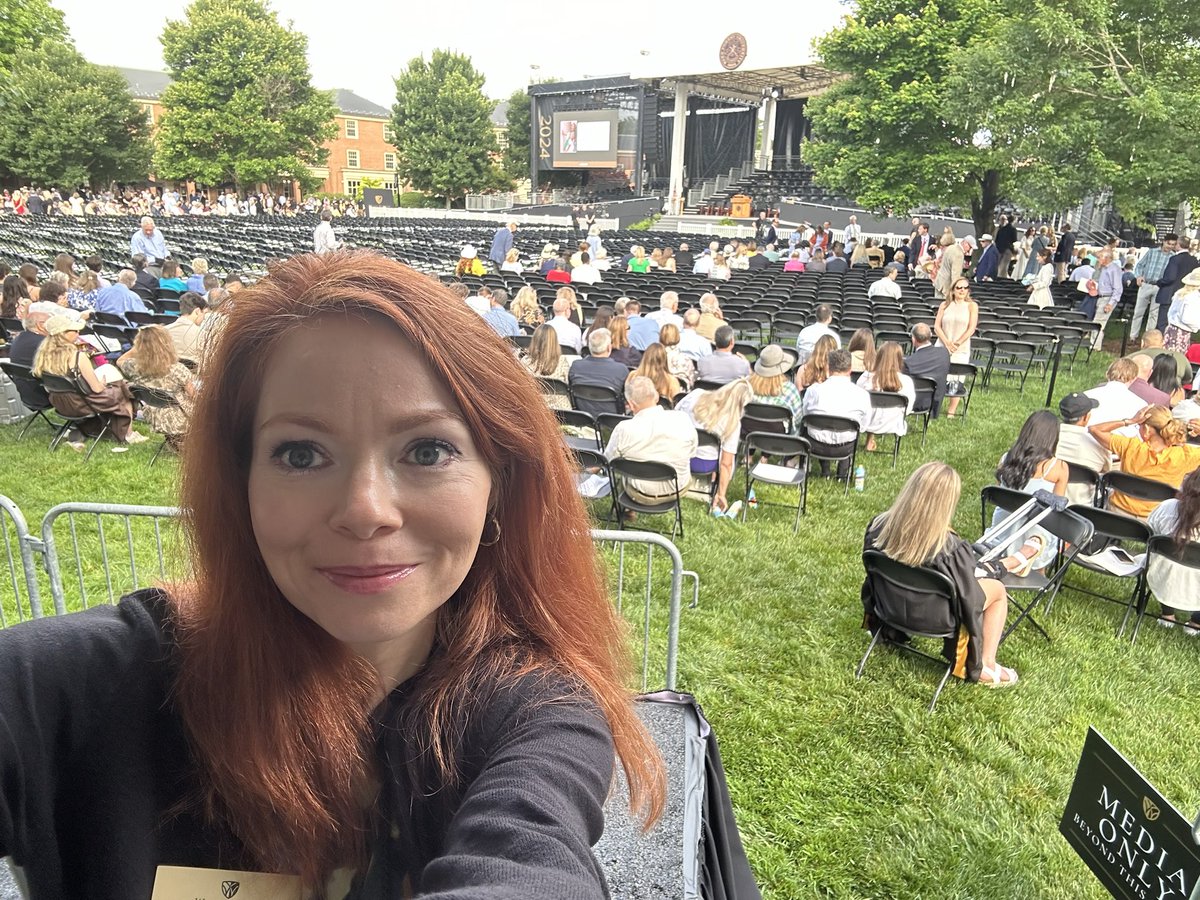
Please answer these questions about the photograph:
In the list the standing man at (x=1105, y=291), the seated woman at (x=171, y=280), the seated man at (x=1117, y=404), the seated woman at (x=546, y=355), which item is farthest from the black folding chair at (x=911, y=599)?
the standing man at (x=1105, y=291)

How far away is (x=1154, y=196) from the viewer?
38.6 feet

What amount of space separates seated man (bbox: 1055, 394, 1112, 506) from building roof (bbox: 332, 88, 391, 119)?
7148cm

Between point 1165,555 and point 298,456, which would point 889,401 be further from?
point 298,456

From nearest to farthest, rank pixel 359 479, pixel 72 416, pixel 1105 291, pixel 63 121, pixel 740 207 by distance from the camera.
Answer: pixel 359 479 → pixel 72 416 → pixel 1105 291 → pixel 740 207 → pixel 63 121

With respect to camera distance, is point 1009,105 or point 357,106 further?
point 357,106

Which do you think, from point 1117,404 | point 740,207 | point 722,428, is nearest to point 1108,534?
point 1117,404

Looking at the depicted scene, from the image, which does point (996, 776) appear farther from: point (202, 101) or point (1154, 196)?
point (202, 101)

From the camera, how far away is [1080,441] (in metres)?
6.06

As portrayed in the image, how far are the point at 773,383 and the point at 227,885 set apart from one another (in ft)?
21.2

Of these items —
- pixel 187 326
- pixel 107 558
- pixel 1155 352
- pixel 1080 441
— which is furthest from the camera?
pixel 187 326

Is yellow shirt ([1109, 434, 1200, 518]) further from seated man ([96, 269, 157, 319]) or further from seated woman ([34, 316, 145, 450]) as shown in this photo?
seated man ([96, 269, 157, 319])

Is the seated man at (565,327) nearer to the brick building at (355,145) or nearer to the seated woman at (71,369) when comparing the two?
the seated woman at (71,369)

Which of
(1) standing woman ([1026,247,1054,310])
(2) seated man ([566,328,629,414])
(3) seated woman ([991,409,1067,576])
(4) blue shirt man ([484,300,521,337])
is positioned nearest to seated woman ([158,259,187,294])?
(4) blue shirt man ([484,300,521,337])

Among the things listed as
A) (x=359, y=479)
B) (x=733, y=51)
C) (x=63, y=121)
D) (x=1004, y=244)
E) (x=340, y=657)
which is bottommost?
(x=340, y=657)
